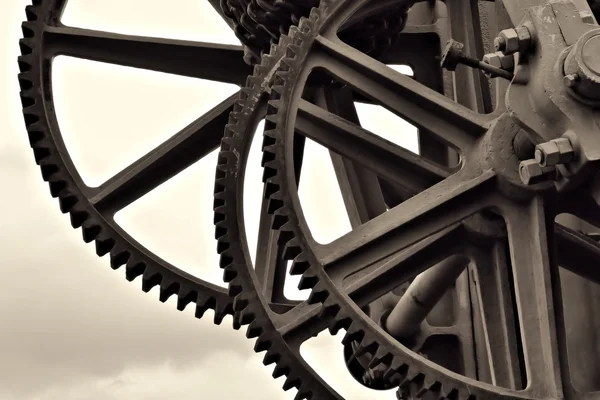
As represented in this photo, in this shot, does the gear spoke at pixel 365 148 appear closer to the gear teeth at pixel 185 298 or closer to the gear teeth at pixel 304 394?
the gear teeth at pixel 304 394

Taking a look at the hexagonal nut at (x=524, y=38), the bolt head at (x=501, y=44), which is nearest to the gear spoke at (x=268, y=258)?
the bolt head at (x=501, y=44)

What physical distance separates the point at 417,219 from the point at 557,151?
832mm

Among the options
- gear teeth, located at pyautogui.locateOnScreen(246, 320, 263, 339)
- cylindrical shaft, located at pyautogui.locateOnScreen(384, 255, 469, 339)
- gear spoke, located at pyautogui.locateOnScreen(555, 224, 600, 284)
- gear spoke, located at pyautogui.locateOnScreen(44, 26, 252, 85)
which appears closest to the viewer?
gear teeth, located at pyautogui.locateOnScreen(246, 320, 263, 339)

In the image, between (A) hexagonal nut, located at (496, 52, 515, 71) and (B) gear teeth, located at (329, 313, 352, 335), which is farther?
(A) hexagonal nut, located at (496, 52, 515, 71)

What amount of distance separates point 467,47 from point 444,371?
3.25 m

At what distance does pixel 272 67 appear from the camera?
9.15m

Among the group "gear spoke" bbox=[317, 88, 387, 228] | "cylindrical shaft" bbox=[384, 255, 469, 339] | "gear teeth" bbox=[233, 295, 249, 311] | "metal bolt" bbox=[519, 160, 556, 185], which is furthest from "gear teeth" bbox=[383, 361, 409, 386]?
"gear spoke" bbox=[317, 88, 387, 228]

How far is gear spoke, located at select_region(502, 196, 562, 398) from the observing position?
8711mm

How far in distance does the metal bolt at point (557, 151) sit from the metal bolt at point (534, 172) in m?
0.20

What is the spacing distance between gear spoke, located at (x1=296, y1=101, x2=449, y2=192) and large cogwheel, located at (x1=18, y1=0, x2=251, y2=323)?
164cm

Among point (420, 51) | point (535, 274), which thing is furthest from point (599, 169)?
point (420, 51)

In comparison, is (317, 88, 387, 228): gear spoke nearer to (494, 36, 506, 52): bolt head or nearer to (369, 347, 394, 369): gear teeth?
(494, 36, 506, 52): bolt head

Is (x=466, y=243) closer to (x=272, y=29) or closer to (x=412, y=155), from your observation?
(x=412, y=155)

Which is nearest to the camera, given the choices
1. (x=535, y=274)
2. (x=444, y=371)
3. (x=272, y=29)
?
(x=444, y=371)
